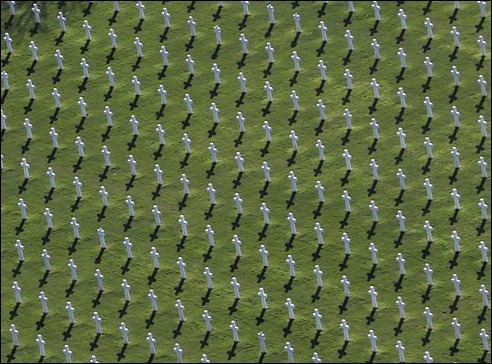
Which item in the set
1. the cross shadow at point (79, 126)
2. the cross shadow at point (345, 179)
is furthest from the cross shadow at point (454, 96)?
the cross shadow at point (79, 126)

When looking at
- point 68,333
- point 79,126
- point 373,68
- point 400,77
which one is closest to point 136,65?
point 79,126

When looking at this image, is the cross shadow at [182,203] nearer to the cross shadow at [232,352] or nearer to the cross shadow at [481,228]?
the cross shadow at [232,352]

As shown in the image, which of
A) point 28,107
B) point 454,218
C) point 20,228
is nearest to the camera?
point 454,218

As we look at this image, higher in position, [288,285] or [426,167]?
[426,167]

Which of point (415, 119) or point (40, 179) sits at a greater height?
point (415, 119)

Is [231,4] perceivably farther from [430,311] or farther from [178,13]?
[430,311]

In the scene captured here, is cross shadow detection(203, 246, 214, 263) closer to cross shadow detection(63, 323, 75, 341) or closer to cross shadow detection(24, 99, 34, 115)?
cross shadow detection(63, 323, 75, 341)

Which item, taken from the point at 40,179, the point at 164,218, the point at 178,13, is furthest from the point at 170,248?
the point at 178,13

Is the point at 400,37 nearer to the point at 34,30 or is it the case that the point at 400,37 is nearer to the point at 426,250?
the point at 426,250
